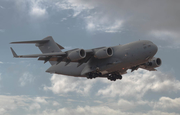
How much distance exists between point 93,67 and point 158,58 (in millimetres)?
6860

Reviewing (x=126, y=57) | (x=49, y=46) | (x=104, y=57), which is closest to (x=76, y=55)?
(x=104, y=57)

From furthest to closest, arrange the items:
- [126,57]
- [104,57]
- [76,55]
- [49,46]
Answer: [49,46], [104,57], [126,57], [76,55]

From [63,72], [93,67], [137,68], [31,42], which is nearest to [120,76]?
[137,68]

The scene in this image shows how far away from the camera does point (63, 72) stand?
2097 centimetres

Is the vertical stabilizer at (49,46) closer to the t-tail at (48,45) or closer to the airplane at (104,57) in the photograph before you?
the t-tail at (48,45)

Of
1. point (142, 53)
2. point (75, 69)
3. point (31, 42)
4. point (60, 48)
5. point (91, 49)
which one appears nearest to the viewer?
point (142, 53)

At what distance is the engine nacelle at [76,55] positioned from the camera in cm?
1655

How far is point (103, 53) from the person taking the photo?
1697 centimetres

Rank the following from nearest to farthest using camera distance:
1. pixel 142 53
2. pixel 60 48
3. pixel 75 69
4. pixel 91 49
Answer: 1. pixel 142 53
2. pixel 91 49
3. pixel 75 69
4. pixel 60 48

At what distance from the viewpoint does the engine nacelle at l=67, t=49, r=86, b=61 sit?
16547 millimetres

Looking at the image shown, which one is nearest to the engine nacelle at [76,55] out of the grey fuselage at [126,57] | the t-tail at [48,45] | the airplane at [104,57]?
the airplane at [104,57]

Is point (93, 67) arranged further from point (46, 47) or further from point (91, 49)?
point (46, 47)

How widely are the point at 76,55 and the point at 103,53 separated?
2238 millimetres

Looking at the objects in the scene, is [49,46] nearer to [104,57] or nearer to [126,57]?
[104,57]
